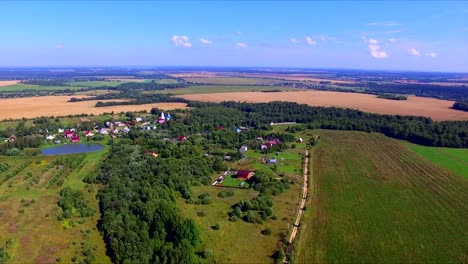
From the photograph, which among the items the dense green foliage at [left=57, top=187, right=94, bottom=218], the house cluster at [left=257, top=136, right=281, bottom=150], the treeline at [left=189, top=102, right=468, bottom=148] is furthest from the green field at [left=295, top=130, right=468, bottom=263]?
the dense green foliage at [left=57, top=187, right=94, bottom=218]

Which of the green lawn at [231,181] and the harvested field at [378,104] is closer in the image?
the green lawn at [231,181]

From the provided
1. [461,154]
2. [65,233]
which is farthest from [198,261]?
[461,154]

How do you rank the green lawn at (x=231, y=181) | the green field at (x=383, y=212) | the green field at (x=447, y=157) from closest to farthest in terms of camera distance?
the green field at (x=383, y=212) < the green lawn at (x=231, y=181) < the green field at (x=447, y=157)

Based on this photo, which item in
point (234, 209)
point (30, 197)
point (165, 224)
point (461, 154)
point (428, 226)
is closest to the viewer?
point (165, 224)

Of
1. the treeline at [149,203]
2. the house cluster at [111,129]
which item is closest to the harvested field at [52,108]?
the house cluster at [111,129]

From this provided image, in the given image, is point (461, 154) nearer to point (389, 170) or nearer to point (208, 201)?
point (389, 170)

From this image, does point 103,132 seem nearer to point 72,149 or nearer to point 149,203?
point 72,149

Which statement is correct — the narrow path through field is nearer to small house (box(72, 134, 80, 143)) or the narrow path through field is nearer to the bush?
the bush

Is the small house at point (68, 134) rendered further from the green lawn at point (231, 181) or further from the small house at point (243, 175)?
the small house at point (243, 175)
